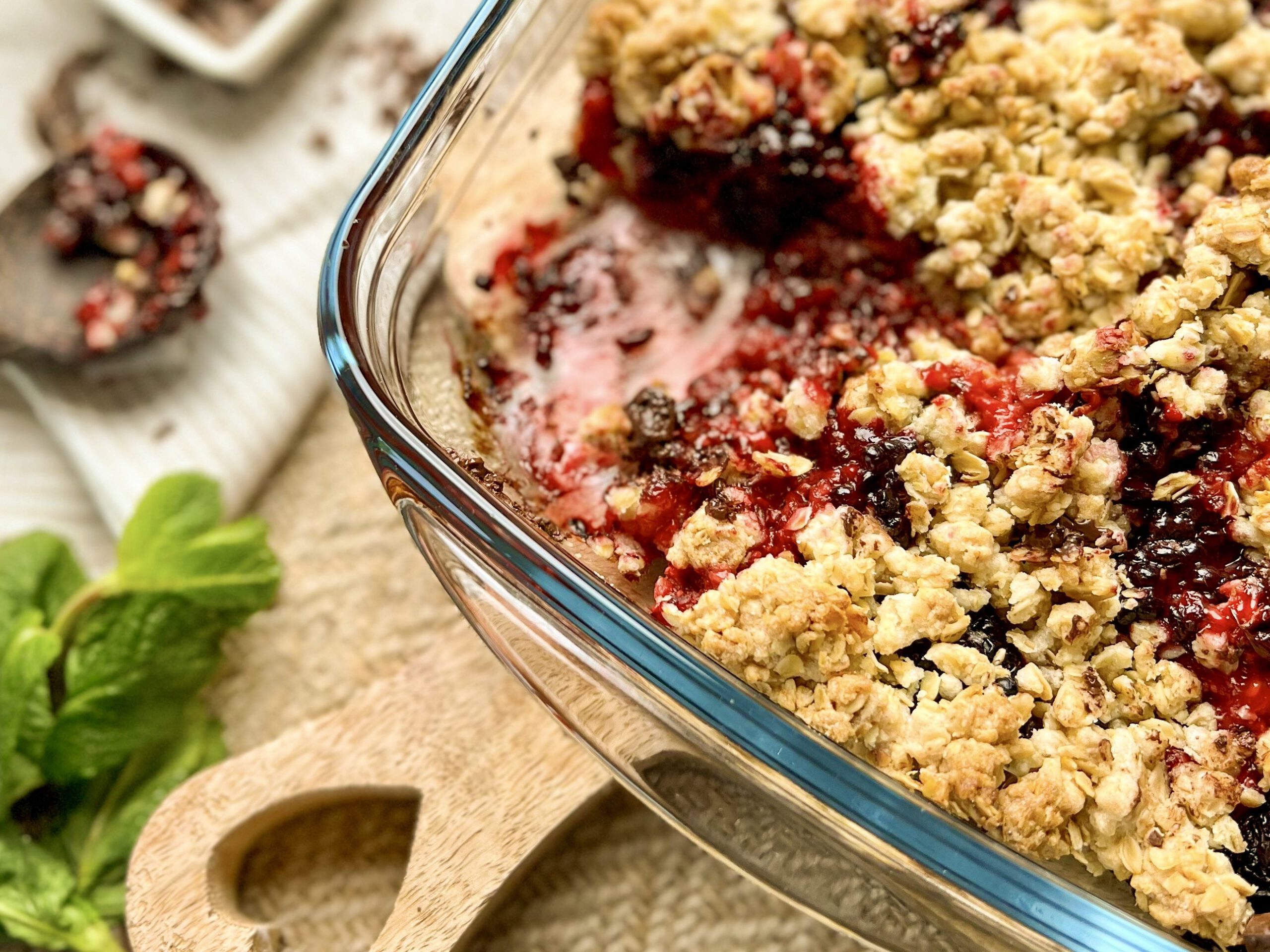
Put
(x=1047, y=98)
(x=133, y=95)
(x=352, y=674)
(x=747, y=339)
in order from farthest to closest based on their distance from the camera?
(x=133, y=95) → (x=352, y=674) → (x=747, y=339) → (x=1047, y=98)

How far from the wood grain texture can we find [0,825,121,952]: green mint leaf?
0.13 meters

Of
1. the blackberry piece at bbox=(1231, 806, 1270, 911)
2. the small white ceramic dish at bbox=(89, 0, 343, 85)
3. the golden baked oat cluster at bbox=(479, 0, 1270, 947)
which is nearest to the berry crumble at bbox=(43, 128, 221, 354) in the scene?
the small white ceramic dish at bbox=(89, 0, 343, 85)

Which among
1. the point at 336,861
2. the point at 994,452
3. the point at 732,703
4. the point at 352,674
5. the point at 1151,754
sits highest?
the point at 994,452

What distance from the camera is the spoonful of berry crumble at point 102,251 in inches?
63.4

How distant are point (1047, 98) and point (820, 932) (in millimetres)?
966

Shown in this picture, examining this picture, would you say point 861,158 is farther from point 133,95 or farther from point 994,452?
point 133,95

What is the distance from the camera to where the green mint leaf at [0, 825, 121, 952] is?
4.39ft

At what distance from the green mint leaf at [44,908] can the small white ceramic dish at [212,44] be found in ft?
3.70

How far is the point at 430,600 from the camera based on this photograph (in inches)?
60.6

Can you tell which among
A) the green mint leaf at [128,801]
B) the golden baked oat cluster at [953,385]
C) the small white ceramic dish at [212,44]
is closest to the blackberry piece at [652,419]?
the golden baked oat cluster at [953,385]

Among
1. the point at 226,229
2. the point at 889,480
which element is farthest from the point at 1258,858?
the point at 226,229

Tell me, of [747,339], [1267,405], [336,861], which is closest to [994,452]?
[1267,405]

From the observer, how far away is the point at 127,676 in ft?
4.64

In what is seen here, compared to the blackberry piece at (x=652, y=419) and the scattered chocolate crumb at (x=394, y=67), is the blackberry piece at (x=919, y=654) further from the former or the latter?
the scattered chocolate crumb at (x=394, y=67)
